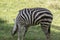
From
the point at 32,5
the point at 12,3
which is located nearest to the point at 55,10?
the point at 32,5

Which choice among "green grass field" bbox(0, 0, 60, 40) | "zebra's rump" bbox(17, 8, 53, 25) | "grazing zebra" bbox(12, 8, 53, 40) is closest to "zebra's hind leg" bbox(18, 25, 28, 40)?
"grazing zebra" bbox(12, 8, 53, 40)

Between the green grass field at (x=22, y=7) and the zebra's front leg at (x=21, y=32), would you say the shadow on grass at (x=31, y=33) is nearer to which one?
the green grass field at (x=22, y=7)

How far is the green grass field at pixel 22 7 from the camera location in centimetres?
919

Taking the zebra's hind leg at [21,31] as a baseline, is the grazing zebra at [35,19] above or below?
above

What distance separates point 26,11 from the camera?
25.6 ft

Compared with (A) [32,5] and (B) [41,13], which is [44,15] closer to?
(B) [41,13]

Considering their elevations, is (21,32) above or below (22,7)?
below

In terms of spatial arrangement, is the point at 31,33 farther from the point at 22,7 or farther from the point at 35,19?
the point at 22,7

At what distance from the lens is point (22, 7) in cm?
1449

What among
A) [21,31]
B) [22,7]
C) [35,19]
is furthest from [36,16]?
[22,7]

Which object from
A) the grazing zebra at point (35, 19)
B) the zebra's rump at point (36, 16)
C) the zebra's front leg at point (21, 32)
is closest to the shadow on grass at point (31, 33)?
the zebra's front leg at point (21, 32)

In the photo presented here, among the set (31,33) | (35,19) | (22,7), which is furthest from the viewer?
(22,7)

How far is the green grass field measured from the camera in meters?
9.19

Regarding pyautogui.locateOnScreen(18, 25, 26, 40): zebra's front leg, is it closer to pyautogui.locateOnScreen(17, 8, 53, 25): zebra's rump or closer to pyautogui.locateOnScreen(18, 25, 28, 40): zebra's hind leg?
pyautogui.locateOnScreen(18, 25, 28, 40): zebra's hind leg
